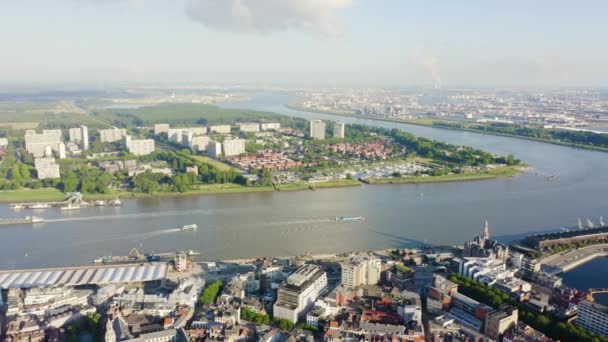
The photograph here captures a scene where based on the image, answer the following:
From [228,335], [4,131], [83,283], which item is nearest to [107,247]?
[83,283]

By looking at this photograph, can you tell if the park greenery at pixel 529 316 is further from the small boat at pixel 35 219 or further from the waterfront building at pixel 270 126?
the waterfront building at pixel 270 126

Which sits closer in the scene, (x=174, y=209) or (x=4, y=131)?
(x=174, y=209)

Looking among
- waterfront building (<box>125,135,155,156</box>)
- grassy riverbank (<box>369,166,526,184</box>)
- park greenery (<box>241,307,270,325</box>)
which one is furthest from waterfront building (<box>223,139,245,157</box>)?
park greenery (<box>241,307,270,325</box>)

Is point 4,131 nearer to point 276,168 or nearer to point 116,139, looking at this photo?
point 116,139

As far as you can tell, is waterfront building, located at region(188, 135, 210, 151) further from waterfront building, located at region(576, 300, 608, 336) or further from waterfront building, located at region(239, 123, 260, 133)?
waterfront building, located at region(576, 300, 608, 336)

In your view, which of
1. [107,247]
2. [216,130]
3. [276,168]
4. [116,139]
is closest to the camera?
[107,247]

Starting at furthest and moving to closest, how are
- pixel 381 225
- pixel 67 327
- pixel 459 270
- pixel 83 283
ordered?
pixel 381 225, pixel 459 270, pixel 83 283, pixel 67 327
